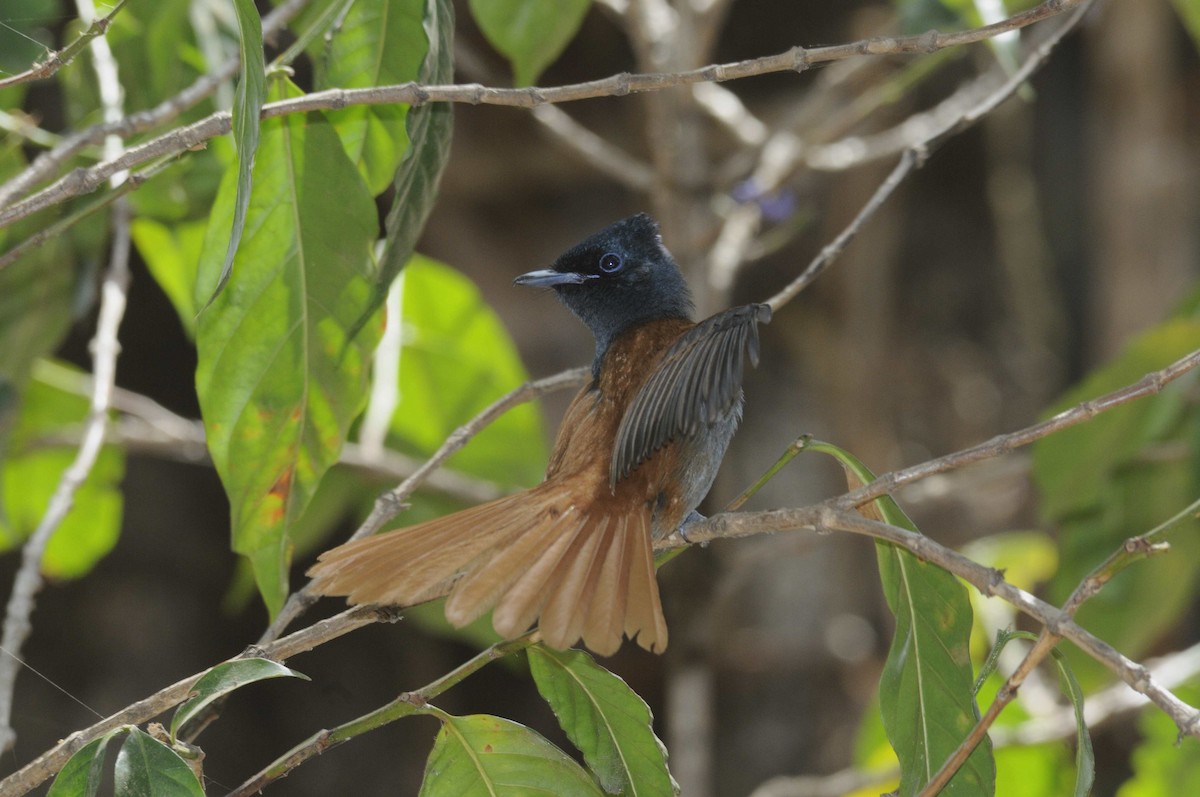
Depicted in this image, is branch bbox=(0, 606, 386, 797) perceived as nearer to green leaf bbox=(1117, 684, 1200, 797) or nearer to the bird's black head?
the bird's black head

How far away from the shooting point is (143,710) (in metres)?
1.31

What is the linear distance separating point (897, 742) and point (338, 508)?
1.90 meters

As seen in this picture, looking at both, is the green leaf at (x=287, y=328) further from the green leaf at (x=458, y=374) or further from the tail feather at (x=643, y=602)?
the green leaf at (x=458, y=374)

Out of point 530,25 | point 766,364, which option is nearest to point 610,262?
point 530,25

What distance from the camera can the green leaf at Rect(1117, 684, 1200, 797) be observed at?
248cm

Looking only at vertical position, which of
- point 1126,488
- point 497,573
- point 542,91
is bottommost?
point 497,573

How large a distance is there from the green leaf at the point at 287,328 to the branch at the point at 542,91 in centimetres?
31

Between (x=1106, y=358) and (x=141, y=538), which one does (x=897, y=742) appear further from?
(x=141, y=538)

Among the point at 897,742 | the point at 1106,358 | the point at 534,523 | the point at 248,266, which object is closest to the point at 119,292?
the point at 248,266

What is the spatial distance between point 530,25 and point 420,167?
1.45 feet

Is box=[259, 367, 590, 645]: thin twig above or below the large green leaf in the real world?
below

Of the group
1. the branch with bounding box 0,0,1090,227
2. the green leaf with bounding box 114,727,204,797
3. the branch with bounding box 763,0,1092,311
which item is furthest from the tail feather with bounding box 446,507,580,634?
the branch with bounding box 0,0,1090,227

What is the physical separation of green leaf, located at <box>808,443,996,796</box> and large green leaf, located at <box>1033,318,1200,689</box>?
3.05 ft

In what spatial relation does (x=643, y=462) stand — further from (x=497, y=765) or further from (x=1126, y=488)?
(x=1126, y=488)
